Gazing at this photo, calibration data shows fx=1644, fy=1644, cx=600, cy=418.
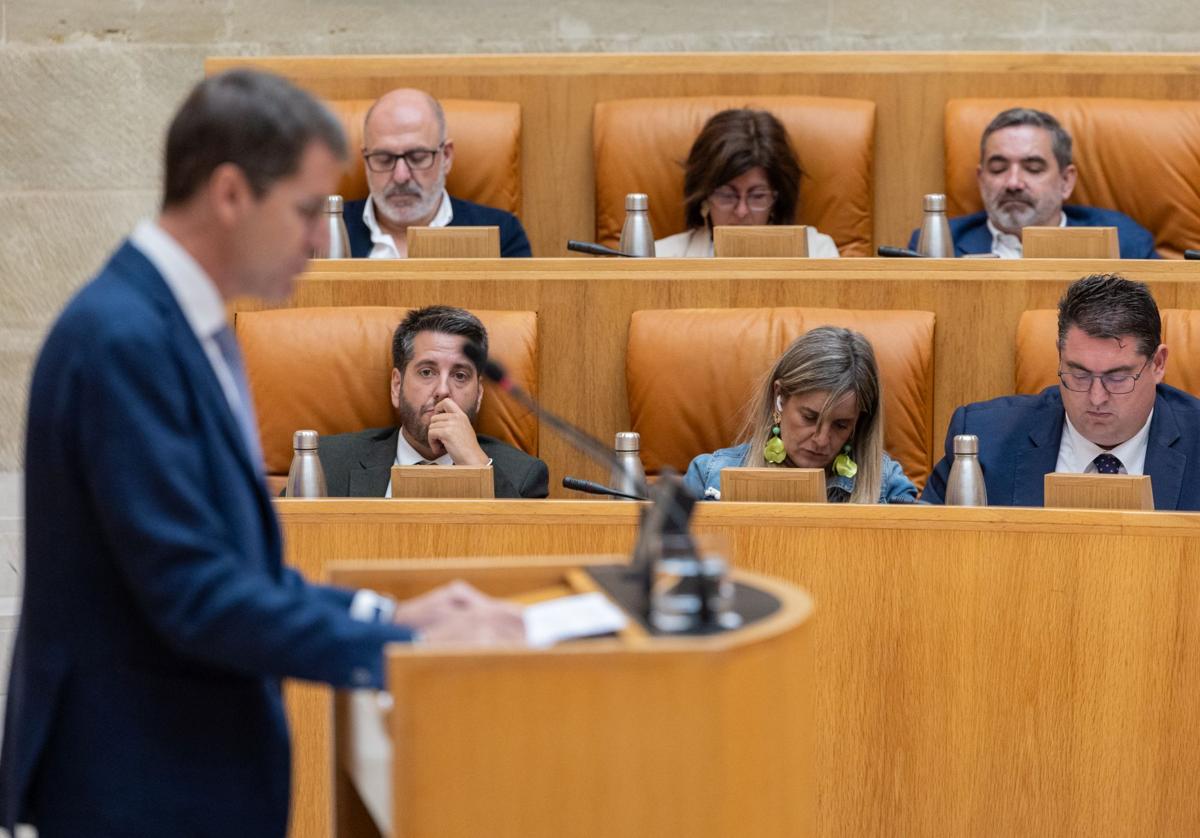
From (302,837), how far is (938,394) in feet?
3.32

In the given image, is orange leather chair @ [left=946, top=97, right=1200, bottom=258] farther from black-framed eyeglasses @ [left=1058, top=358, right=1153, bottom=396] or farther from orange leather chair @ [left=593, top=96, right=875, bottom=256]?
black-framed eyeglasses @ [left=1058, top=358, right=1153, bottom=396]

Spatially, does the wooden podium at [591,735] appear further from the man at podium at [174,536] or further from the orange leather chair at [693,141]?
the orange leather chair at [693,141]

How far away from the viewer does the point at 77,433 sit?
33.6 inches

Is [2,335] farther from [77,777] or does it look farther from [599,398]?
[77,777]

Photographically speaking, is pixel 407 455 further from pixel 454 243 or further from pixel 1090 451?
pixel 1090 451

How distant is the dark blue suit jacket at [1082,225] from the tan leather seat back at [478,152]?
0.67m

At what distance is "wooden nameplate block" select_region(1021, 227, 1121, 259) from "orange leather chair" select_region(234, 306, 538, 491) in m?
0.68

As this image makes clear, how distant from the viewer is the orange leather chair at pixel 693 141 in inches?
105

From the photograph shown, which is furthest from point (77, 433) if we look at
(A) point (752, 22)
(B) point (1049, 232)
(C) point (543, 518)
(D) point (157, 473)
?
(A) point (752, 22)

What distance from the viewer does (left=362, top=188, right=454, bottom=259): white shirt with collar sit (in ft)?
8.39

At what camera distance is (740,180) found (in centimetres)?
254

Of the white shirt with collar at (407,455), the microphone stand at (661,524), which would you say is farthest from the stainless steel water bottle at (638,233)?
the microphone stand at (661,524)

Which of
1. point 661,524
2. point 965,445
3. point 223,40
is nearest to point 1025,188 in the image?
point 965,445

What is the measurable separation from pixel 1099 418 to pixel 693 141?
0.99 m
